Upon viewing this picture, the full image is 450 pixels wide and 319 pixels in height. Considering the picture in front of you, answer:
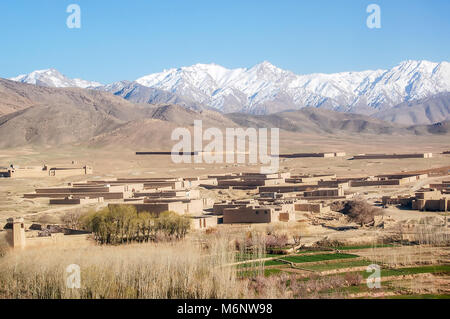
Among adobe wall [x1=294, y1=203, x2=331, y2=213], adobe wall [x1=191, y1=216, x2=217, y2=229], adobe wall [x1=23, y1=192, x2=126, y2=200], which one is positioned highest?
adobe wall [x1=23, y1=192, x2=126, y2=200]

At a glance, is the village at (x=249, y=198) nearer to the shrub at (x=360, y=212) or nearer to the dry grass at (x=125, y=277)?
the shrub at (x=360, y=212)

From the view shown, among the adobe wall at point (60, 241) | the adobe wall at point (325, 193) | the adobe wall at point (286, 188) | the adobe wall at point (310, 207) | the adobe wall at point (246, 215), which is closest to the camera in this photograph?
the adobe wall at point (60, 241)

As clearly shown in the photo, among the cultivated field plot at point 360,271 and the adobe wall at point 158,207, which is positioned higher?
the adobe wall at point 158,207

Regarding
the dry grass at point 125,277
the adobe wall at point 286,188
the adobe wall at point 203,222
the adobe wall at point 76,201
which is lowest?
the dry grass at point 125,277

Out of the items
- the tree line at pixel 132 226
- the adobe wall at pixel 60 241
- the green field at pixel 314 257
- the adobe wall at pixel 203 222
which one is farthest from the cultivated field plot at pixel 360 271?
the adobe wall at pixel 60 241

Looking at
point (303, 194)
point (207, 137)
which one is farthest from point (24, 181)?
point (207, 137)

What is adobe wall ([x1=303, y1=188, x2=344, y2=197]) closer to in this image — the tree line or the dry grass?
the tree line

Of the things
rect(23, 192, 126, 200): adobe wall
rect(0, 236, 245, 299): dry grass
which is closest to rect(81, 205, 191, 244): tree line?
rect(0, 236, 245, 299): dry grass

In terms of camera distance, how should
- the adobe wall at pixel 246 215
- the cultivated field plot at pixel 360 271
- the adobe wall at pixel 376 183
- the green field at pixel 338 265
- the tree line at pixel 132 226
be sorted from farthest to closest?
the adobe wall at pixel 376 183 < the adobe wall at pixel 246 215 < the tree line at pixel 132 226 < the green field at pixel 338 265 < the cultivated field plot at pixel 360 271

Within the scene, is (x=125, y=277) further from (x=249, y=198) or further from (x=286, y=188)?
(x=286, y=188)

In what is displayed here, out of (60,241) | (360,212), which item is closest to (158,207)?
(60,241)

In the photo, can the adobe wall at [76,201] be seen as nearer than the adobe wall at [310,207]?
No
